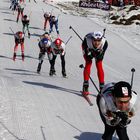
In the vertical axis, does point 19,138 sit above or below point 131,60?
above

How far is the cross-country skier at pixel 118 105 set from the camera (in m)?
5.55

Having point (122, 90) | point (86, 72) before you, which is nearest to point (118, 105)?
point (122, 90)

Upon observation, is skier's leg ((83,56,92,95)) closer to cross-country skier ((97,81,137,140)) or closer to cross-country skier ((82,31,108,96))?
cross-country skier ((82,31,108,96))

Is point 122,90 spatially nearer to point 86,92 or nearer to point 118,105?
point 118,105

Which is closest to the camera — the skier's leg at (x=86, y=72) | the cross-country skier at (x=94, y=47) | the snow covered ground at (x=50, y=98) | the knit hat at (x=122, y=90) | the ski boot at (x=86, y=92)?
the knit hat at (x=122, y=90)

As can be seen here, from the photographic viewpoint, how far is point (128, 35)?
29.1 metres

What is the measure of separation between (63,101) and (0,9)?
29974 millimetres

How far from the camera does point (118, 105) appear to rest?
5.73m

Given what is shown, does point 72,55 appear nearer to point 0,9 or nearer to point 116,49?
point 116,49

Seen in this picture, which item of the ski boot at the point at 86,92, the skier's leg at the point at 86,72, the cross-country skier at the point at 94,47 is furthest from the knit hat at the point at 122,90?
the ski boot at the point at 86,92

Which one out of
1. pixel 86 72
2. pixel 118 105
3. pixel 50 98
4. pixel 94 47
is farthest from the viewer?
pixel 50 98

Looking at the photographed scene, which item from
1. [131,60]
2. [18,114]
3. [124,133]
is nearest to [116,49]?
[131,60]

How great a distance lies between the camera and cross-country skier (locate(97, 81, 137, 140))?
5.55 metres

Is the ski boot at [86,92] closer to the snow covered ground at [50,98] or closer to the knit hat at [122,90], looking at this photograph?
the snow covered ground at [50,98]
